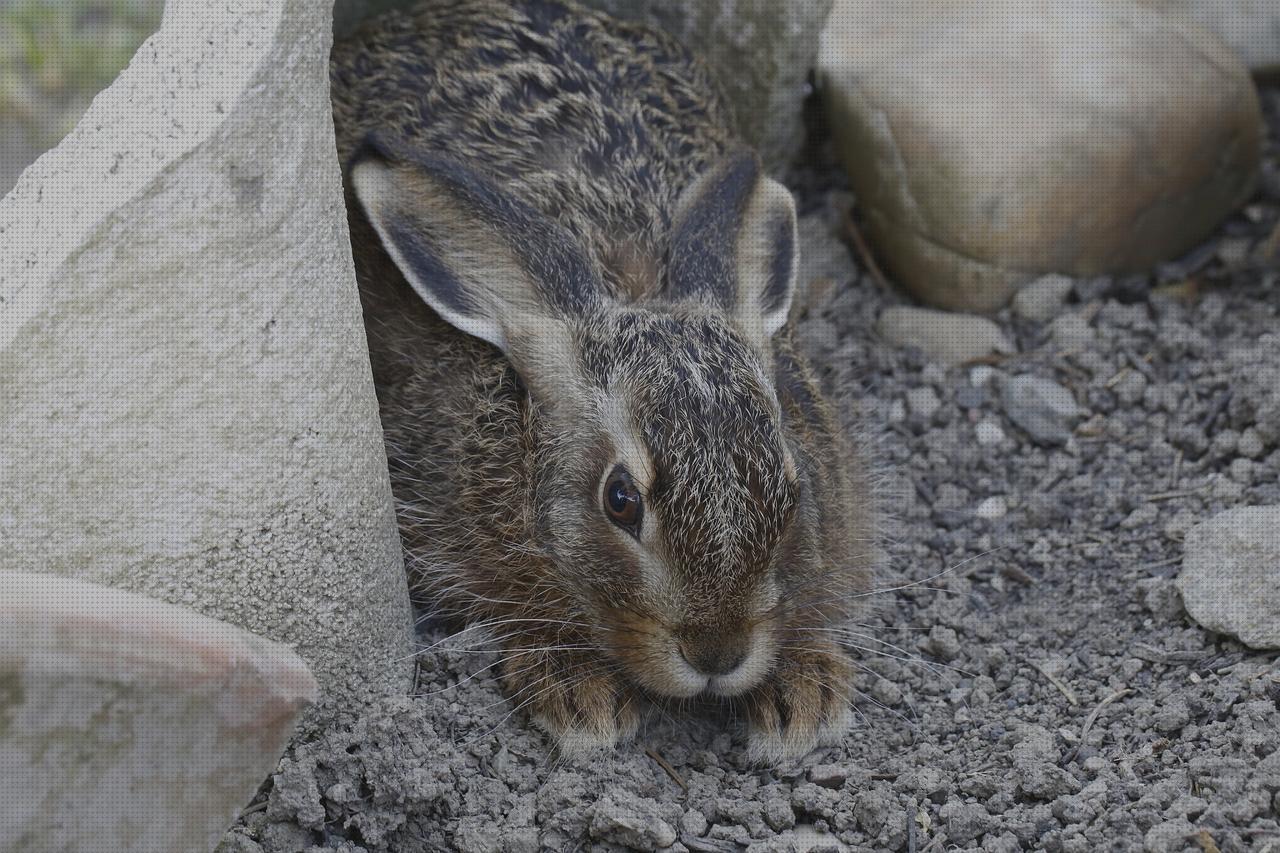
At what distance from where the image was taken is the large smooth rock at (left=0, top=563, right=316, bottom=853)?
2.90m

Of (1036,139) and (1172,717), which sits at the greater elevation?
(1036,139)

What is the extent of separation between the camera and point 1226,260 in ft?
21.5

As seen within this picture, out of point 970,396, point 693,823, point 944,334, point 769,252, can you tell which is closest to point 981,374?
point 970,396

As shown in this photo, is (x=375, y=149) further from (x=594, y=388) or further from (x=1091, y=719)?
(x=1091, y=719)

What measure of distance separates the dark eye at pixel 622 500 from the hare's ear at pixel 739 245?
2.71 feet

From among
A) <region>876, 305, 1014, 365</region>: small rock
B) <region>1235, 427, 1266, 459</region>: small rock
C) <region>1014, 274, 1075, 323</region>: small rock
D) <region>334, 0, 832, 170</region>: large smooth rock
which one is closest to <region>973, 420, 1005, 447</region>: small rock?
<region>876, 305, 1014, 365</region>: small rock

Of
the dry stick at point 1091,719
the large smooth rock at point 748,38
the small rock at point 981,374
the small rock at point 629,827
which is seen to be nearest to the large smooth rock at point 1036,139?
the large smooth rock at point 748,38

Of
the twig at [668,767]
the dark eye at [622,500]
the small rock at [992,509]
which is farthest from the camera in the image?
the small rock at [992,509]

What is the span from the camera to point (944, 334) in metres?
6.41

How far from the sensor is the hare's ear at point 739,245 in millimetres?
4883

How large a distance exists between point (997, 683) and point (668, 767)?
3.69ft

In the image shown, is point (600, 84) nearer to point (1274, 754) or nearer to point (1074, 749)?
point (1074, 749)

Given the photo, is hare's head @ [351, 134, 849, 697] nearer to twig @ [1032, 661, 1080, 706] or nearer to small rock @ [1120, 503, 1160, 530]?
twig @ [1032, 661, 1080, 706]

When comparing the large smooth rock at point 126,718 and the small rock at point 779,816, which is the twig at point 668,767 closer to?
the small rock at point 779,816
